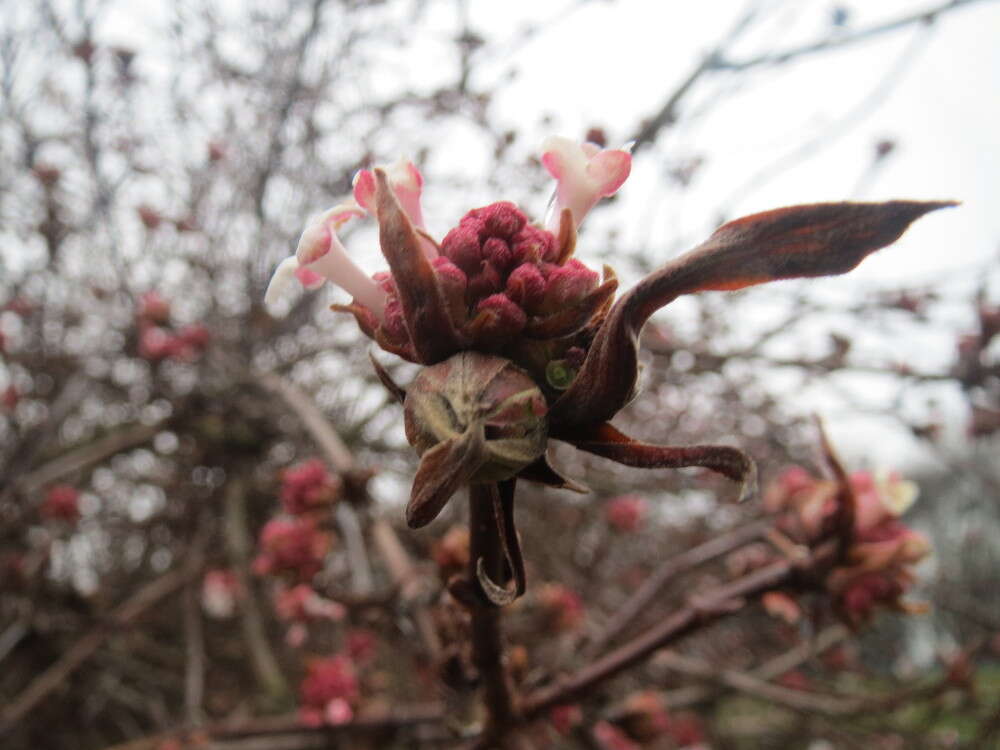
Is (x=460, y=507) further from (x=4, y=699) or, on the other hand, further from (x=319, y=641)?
(x=4, y=699)

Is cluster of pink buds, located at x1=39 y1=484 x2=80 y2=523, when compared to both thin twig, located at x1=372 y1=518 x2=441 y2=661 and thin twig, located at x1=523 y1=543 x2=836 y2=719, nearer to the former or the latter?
thin twig, located at x1=372 y1=518 x2=441 y2=661

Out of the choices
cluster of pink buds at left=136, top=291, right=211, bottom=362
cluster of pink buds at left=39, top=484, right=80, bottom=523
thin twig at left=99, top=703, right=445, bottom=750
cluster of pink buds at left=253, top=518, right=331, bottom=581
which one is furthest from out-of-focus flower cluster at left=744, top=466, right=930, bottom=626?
cluster of pink buds at left=39, top=484, right=80, bottom=523

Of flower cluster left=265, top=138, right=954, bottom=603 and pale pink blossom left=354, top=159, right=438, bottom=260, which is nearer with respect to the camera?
flower cluster left=265, top=138, right=954, bottom=603

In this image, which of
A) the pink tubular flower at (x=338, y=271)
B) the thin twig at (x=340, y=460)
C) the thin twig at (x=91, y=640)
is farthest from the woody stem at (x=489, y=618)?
the thin twig at (x=91, y=640)

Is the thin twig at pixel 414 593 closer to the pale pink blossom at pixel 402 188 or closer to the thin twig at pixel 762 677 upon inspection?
the pale pink blossom at pixel 402 188

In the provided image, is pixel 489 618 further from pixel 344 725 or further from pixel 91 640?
pixel 91 640
